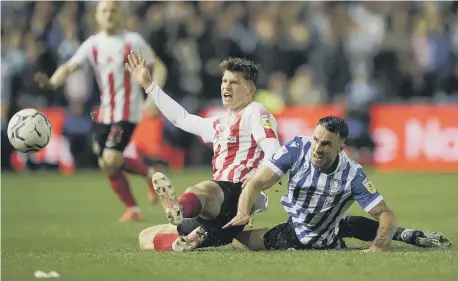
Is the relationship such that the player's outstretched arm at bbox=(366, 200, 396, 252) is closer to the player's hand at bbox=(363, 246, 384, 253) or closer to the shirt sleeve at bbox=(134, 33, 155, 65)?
the player's hand at bbox=(363, 246, 384, 253)

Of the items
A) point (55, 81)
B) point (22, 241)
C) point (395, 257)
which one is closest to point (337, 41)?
point (55, 81)

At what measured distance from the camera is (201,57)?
898 inches

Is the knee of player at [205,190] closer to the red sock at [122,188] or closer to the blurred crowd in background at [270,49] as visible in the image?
the red sock at [122,188]

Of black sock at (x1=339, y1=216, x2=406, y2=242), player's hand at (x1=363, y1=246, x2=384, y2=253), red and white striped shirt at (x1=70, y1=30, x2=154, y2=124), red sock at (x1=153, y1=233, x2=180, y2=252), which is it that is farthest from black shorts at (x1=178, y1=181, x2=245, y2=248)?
red and white striped shirt at (x1=70, y1=30, x2=154, y2=124)

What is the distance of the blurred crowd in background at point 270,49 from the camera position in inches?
869

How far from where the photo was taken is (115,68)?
13570 millimetres

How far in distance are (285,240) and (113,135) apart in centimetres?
445

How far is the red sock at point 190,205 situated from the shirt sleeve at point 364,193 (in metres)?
1.30

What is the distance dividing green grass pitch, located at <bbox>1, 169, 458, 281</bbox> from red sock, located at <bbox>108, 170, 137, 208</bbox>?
28cm

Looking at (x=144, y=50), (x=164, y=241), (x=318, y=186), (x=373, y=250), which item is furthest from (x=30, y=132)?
(x=373, y=250)

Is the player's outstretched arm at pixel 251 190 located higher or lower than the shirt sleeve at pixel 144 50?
lower

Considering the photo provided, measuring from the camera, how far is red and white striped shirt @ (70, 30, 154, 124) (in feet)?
44.4

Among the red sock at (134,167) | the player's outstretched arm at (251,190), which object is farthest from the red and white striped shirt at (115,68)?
the player's outstretched arm at (251,190)

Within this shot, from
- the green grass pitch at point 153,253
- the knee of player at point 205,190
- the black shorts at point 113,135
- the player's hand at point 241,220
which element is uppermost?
the black shorts at point 113,135
